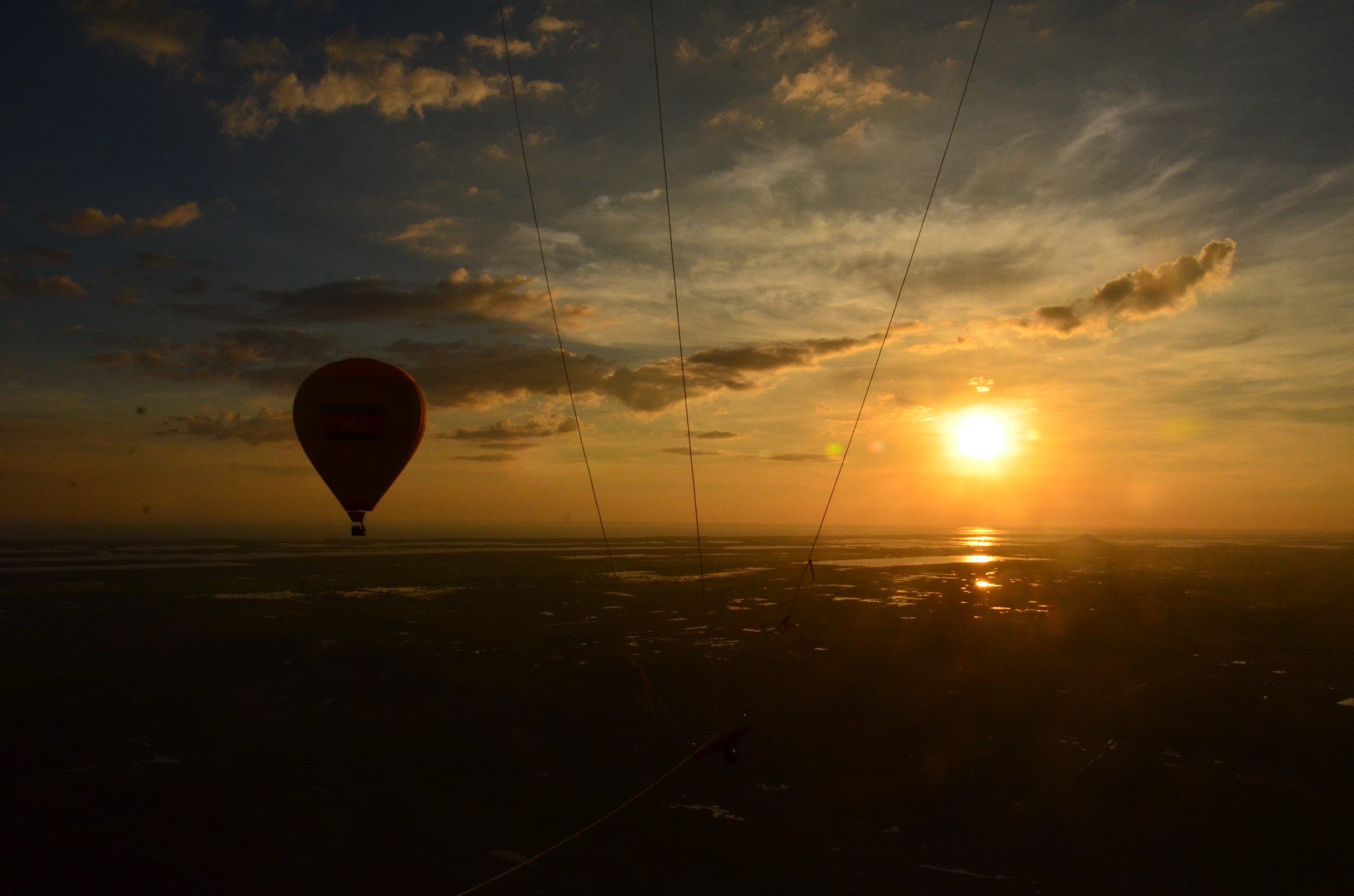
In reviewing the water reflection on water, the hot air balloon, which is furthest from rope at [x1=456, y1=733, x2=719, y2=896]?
the water reflection on water

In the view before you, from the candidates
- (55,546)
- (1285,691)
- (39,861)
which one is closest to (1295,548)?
(1285,691)

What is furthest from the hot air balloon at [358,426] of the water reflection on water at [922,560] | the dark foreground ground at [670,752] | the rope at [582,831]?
the water reflection on water at [922,560]

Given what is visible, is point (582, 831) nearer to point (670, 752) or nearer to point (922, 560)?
point (670, 752)

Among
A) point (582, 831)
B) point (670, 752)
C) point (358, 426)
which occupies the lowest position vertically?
point (582, 831)

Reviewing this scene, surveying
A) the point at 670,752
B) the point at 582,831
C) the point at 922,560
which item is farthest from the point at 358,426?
the point at 922,560

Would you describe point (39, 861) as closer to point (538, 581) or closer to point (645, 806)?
point (645, 806)

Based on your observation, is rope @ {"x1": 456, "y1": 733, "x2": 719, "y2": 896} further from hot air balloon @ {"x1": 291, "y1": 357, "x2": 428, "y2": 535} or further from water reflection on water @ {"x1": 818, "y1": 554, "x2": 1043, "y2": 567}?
water reflection on water @ {"x1": 818, "y1": 554, "x2": 1043, "y2": 567}
